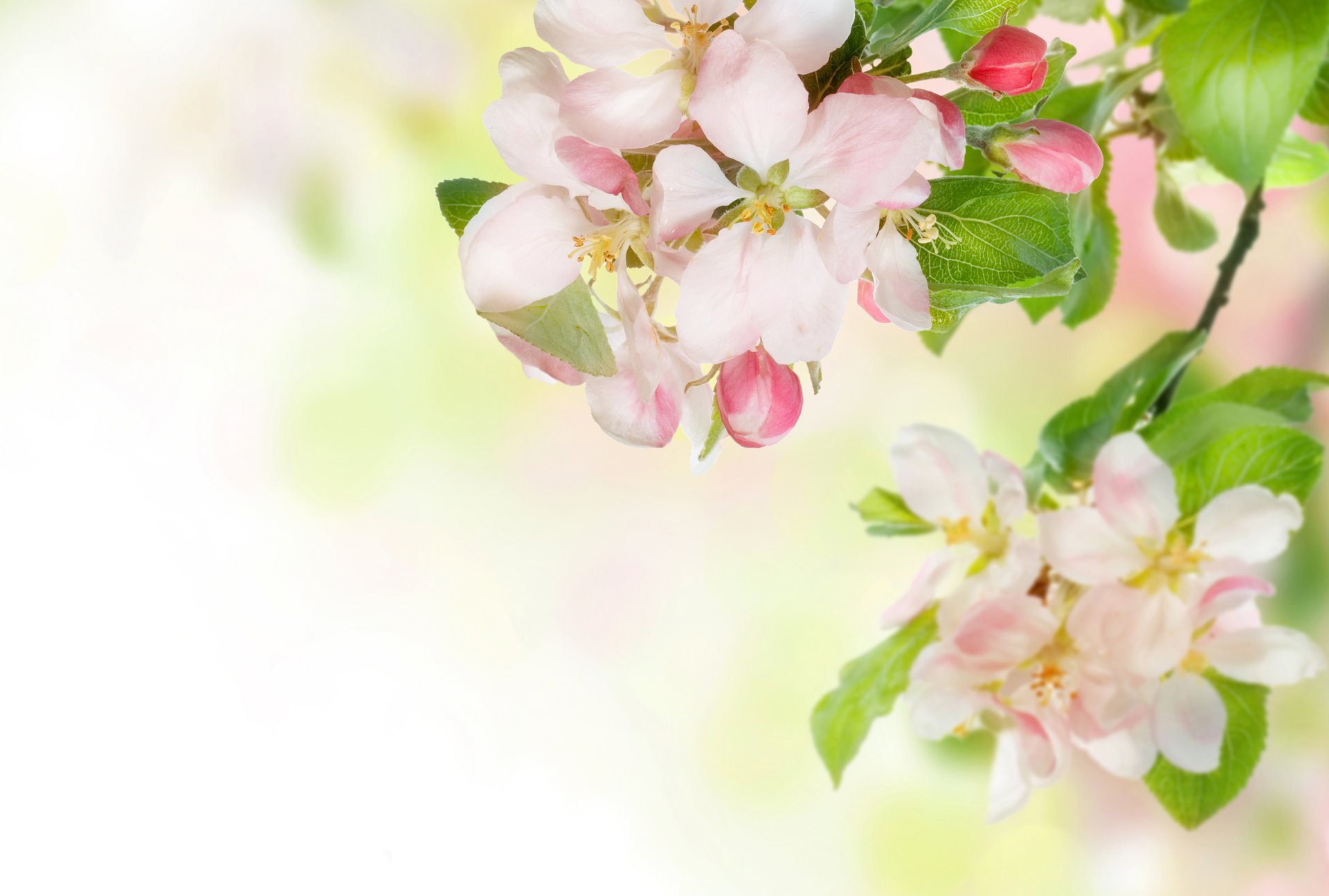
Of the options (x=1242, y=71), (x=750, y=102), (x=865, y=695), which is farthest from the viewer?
(x=865, y=695)

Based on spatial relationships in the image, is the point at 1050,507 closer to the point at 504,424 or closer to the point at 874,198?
the point at 874,198

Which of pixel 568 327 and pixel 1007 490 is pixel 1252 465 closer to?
pixel 1007 490

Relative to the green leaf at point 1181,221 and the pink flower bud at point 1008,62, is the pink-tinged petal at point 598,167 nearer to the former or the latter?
the pink flower bud at point 1008,62

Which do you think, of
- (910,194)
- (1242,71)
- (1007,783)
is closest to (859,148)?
(910,194)

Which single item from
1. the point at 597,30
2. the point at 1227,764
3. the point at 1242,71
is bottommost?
the point at 1227,764

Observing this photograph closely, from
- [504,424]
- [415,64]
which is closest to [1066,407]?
[504,424]

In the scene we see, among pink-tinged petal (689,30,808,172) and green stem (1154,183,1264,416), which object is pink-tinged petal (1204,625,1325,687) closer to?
green stem (1154,183,1264,416)
